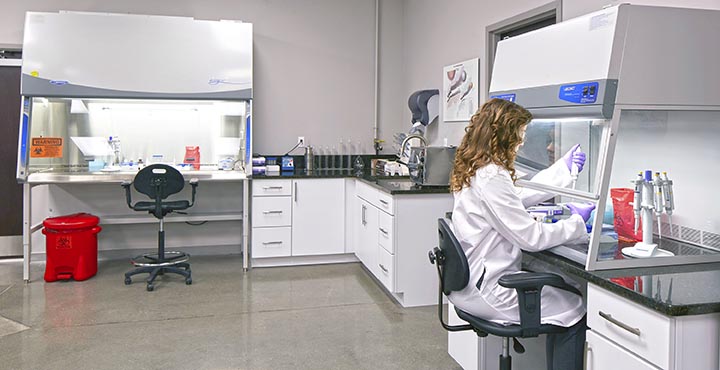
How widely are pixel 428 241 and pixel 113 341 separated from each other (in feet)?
6.87

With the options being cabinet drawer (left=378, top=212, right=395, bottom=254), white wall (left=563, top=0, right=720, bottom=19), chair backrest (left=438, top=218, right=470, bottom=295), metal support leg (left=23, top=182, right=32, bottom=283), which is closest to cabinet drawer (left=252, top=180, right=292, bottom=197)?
cabinet drawer (left=378, top=212, right=395, bottom=254)

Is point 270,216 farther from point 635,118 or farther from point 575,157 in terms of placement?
point 635,118

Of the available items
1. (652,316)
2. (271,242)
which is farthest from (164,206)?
(652,316)

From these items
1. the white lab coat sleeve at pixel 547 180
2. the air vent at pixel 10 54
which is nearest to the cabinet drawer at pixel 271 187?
the air vent at pixel 10 54

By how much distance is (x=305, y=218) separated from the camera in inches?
197

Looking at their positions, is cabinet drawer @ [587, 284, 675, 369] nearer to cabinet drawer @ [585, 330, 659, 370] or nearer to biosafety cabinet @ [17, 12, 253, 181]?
cabinet drawer @ [585, 330, 659, 370]

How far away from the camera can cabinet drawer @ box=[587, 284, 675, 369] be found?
4.95 feet

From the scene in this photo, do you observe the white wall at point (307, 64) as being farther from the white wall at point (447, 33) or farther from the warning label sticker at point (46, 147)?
the warning label sticker at point (46, 147)

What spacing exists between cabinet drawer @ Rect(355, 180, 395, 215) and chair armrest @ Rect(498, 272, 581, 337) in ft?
6.40

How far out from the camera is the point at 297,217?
4980 mm

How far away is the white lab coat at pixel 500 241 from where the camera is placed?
2037mm

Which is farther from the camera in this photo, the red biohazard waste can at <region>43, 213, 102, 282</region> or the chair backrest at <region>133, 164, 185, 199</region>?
the red biohazard waste can at <region>43, 213, 102, 282</region>

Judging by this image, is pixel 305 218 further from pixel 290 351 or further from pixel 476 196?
pixel 476 196

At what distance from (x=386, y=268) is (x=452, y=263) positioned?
1.97m
